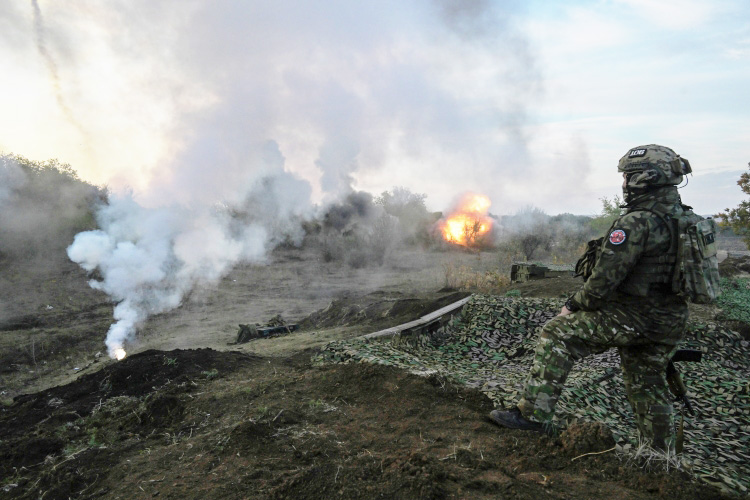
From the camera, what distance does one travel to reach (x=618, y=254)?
3.21m

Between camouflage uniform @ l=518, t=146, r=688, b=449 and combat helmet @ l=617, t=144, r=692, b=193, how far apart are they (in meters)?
0.09

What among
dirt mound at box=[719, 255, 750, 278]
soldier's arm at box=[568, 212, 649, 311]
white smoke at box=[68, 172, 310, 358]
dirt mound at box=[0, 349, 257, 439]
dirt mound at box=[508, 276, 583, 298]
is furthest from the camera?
dirt mound at box=[719, 255, 750, 278]

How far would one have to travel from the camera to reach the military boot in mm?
3326

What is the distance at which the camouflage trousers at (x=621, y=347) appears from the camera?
3.22 m

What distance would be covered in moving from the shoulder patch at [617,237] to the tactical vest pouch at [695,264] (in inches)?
15.2

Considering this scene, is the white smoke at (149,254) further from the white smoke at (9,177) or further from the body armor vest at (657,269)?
the body armor vest at (657,269)

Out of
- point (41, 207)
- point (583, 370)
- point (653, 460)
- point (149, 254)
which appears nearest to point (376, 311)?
point (583, 370)

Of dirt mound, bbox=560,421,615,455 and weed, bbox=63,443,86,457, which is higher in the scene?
dirt mound, bbox=560,421,615,455

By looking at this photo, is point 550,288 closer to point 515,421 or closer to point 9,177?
point 515,421

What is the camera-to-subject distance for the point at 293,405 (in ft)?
13.8

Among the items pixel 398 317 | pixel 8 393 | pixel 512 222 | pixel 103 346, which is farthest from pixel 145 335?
pixel 512 222

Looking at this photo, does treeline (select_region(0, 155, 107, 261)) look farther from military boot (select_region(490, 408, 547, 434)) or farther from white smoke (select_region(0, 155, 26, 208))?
military boot (select_region(490, 408, 547, 434))

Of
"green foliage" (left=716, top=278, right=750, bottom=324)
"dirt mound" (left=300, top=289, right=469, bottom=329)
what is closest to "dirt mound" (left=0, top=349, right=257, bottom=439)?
"dirt mound" (left=300, top=289, right=469, bottom=329)

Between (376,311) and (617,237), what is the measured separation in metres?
7.83
